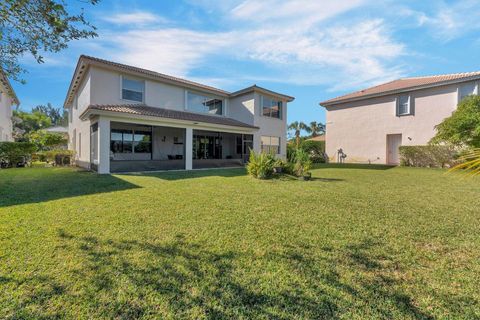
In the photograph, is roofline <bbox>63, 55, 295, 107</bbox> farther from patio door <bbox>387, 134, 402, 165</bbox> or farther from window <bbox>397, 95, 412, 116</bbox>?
patio door <bbox>387, 134, 402, 165</bbox>

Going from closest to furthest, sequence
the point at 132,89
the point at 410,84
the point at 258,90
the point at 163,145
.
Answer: the point at 132,89
the point at 258,90
the point at 163,145
the point at 410,84

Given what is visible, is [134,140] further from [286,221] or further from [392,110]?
[392,110]

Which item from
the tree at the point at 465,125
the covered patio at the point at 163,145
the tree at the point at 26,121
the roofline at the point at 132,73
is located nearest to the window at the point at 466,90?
the tree at the point at 465,125

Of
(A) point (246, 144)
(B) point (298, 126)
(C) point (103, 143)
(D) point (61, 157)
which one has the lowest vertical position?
(D) point (61, 157)

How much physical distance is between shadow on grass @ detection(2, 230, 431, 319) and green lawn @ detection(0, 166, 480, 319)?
0.04ft

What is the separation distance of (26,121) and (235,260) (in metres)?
A: 57.3

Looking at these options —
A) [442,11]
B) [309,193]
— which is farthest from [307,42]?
[309,193]

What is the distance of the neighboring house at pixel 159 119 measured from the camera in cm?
1284

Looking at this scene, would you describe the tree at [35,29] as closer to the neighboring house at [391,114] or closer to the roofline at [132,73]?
the roofline at [132,73]

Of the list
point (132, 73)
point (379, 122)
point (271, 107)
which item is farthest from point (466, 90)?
point (132, 73)

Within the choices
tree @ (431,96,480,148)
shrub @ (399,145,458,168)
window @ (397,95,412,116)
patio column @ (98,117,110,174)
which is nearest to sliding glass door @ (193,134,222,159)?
patio column @ (98,117,110,174)

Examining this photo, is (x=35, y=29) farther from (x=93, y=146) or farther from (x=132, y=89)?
(x=132, y=89)

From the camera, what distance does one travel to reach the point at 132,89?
14.6 meters

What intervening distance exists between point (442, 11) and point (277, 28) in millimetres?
6479
